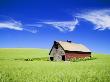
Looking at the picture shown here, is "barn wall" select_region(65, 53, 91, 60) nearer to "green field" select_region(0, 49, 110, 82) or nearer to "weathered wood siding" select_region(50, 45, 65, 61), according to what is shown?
"weathered wood siding" select_region(50, 45, 65, 61)

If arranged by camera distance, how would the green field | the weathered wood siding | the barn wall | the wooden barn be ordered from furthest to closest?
the weathered wood siding < the barn wall < the wooden barn < the green field

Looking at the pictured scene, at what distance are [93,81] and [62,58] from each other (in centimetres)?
4530

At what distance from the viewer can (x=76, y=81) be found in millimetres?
14320

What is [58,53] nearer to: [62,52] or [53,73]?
[62,52]

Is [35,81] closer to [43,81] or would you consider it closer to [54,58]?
[43,81]

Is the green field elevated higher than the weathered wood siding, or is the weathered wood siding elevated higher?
the weathered wood siding

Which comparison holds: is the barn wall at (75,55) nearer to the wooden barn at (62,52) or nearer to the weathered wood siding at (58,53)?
the wooden barn at (62,52)

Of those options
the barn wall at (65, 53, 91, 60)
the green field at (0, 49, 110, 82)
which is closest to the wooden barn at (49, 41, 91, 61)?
the barn wall at (65, 53, 91, 60)

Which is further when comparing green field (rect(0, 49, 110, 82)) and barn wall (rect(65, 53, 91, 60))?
barn wall (rect(65, 53, 91, 60))

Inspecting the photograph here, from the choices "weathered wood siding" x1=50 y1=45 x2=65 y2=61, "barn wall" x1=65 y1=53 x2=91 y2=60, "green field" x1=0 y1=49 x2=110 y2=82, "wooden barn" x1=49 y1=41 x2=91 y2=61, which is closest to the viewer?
"green field" x1=0 y1=49 x2=110 y2=82

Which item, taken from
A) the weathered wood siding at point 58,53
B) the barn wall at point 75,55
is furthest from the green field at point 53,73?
the weathered wood siding at point 58,53

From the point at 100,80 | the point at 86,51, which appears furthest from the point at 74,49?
the point at 100,80

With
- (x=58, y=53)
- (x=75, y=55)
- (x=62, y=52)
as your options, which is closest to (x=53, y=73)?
(x=62, y=52)

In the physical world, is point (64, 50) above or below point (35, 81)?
above
